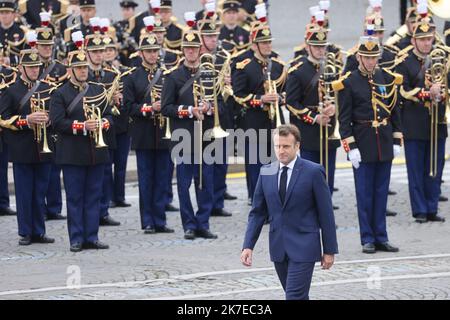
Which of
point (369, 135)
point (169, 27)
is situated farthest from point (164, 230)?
point (169, 27)

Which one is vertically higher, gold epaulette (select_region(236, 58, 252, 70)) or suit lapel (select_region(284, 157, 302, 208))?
gold epaulette (select_region(236, 58, 252, 70))

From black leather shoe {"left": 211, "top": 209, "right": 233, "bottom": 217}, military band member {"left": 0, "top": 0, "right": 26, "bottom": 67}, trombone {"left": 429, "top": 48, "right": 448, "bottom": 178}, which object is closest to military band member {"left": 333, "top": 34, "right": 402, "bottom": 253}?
trombone {"left": 429, "top": 48, "right": 448, "bottom": 178}

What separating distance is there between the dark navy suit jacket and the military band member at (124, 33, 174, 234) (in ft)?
20.7

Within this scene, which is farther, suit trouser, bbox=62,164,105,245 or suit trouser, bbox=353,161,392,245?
suit trouser, bbox=62,164,105,245

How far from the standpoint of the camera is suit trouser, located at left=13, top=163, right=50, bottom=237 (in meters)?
18.5

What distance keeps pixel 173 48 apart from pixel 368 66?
241 inches

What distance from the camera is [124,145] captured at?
21.2m

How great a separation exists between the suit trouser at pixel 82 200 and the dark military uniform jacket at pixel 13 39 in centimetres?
461

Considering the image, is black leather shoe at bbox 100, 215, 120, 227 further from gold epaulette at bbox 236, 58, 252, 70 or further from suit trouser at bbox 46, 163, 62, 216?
gold epaulette at bbox 236, 58, 252, 70

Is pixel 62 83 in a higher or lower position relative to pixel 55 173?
higher
